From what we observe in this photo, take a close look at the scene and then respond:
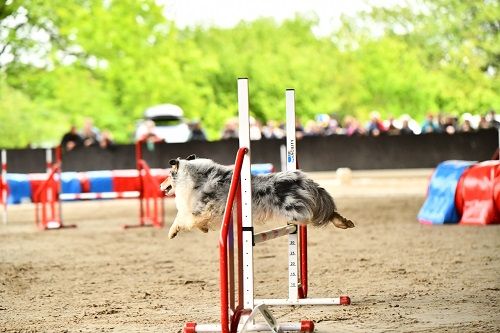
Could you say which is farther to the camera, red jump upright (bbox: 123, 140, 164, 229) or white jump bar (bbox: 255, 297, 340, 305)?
red jump upright (bbox: 123, 140, 164, 229)

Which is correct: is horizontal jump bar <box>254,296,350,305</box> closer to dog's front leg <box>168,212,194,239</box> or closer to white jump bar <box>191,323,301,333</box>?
dog's front leg <box>168,212,194,239</box>

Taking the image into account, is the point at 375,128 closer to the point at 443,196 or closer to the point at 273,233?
the point at 443,196

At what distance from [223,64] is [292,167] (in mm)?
57777

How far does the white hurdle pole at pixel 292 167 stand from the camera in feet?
33.7

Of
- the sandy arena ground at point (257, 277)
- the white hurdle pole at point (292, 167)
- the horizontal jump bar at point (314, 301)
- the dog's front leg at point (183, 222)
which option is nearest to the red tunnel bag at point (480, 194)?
the sandy arena ground at point (257, 277)

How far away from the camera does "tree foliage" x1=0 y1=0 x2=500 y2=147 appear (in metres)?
38.5

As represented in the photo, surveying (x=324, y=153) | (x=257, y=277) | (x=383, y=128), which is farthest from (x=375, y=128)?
(x=257, y=277)

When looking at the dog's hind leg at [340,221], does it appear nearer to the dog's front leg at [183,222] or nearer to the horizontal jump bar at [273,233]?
the horizontal jump bar at [273,233]

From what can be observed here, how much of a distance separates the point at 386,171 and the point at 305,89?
3407 cm

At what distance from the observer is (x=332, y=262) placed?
14539mm

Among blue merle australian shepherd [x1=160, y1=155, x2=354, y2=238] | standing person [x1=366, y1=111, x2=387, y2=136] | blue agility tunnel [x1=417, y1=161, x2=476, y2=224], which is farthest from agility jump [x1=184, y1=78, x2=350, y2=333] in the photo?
standing person [x1=366, y1=111, x2=387, y2=136]

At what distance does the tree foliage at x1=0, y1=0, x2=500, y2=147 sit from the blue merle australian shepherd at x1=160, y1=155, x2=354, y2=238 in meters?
12.7

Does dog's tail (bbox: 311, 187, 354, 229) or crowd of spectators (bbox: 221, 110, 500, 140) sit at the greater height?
crowd of spectators (bbox: 221, 110, 500, 140)

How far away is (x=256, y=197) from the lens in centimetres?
941
